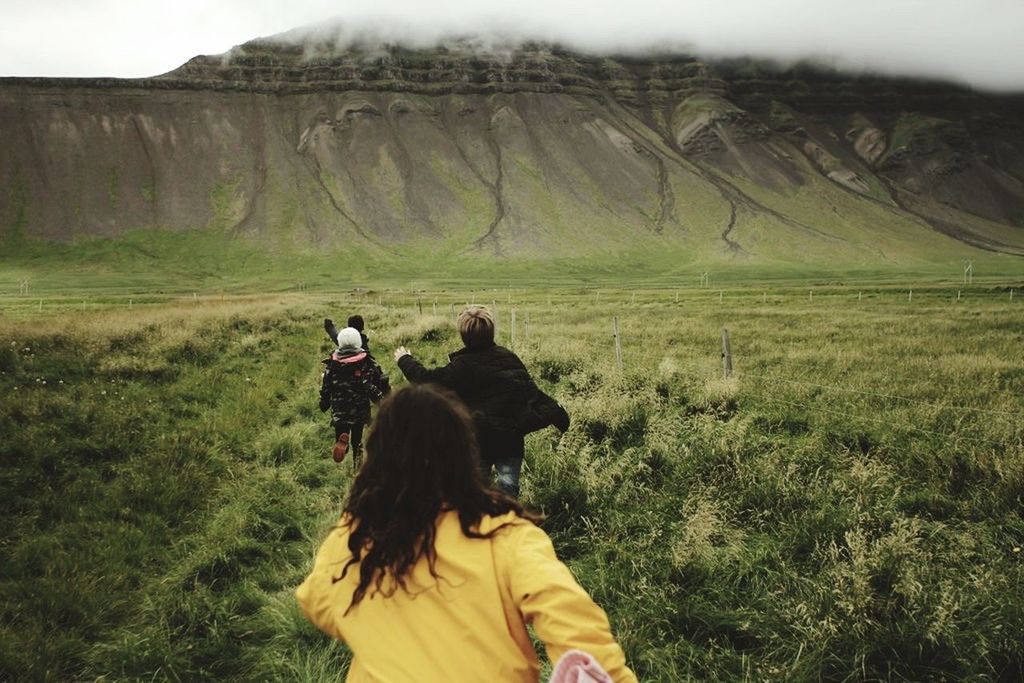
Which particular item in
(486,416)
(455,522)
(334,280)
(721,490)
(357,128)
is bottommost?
(334,280)

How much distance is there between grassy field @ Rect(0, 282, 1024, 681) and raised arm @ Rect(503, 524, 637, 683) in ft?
8.87

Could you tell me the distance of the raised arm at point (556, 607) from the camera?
5.42 feet

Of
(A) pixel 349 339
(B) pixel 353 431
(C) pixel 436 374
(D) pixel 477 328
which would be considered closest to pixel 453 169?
(A) pixel 349 339

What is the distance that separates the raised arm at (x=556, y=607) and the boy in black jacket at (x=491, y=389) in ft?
9.92

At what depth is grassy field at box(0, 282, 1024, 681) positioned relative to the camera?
4133 millimetres

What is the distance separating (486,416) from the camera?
4.92 metres

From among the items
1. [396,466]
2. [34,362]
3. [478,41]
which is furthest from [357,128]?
[396,466]

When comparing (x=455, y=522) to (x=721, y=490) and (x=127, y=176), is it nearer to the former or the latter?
(x=721, y=490)

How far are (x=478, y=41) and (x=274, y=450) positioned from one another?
210428 millimetres

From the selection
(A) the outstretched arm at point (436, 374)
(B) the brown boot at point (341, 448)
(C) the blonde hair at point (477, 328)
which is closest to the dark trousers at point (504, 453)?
(A) the outstretched arm at point (436, 374)

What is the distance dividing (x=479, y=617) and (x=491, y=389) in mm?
3195

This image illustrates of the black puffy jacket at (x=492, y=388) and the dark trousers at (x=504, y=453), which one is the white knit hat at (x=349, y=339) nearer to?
the black puffy jacket at (x=492, y=388)

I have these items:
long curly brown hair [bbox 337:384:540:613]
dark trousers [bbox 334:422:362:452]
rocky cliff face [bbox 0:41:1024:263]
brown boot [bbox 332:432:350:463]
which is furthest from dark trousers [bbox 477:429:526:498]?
rocky cliff face [bbox 0:41:1024:263]

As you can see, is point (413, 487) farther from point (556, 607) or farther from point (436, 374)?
point (436, 374)
